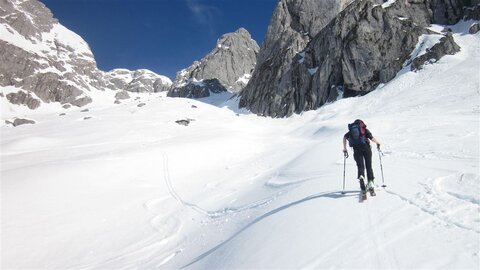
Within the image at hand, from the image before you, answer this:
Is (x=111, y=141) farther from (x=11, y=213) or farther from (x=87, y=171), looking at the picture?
(x=11, y=213)

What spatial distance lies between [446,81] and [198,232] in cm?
4060

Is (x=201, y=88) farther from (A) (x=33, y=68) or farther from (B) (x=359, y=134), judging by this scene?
(B) (x=359, y=134)

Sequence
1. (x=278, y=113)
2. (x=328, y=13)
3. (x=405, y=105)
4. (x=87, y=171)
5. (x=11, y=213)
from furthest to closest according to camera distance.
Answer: (x=328, y=13), (x=278, y=113), (x=405, y=105), (x=87, y=171), (x=11, y=213)

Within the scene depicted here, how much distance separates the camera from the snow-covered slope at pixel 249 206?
19.5 feet

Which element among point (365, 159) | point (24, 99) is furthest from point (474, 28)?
point (24, 99)

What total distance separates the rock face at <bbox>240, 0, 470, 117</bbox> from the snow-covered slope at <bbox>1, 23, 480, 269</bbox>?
26080mm

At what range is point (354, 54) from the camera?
60094mm

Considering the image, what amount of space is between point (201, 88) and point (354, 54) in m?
106

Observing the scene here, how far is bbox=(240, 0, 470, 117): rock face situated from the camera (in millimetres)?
56531

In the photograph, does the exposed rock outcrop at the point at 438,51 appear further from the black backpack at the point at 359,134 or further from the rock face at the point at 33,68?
the rock face at the point at 33,68

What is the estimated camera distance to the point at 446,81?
130ft

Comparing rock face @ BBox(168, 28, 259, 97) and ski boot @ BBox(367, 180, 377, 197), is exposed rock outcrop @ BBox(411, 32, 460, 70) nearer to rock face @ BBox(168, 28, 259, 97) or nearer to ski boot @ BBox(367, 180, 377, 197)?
ski boot @ BBox(367, 180, 377, 197)

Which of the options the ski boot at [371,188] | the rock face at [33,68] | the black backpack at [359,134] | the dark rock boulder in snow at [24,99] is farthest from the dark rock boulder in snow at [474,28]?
the rock face at [33,68]

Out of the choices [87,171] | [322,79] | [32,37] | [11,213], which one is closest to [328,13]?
[322,79]
